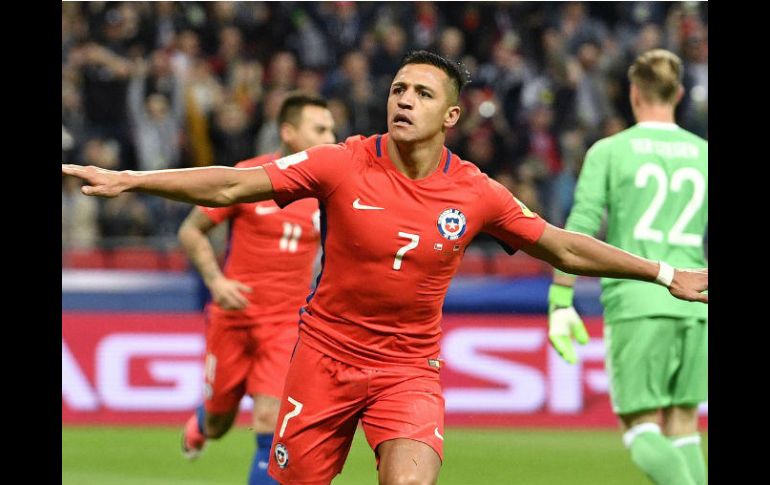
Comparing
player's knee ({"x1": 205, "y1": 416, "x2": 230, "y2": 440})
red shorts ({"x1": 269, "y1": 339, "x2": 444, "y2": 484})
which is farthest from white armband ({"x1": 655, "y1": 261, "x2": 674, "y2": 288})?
player's knee ({"x1": 205, "y1": 416, "x2": 230, "y2": 440})

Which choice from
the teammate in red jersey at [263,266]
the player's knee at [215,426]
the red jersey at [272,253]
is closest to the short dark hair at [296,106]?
the teammate in red jersey at [263,266]

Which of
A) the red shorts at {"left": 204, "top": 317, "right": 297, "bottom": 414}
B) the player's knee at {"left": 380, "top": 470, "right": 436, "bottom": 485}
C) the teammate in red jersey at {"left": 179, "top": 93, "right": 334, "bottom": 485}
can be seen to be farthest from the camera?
the teammate in red jersey at {"left": 179, "top": 93, "right": 334, "bottom": 485}

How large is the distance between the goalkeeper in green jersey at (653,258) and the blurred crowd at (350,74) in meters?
6.27

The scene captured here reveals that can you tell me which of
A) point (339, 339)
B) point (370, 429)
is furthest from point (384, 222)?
point (370, 429)

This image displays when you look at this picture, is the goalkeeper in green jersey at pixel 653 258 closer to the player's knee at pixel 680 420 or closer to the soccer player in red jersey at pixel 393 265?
the player's knee at pixel 680 420

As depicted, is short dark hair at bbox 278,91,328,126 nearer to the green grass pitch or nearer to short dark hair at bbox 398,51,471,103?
short dark hair at bbox 398,51,471,103

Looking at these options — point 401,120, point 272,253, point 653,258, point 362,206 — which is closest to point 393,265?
point 362,206

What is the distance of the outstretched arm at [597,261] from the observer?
521 cm

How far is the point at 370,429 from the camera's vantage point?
514cm

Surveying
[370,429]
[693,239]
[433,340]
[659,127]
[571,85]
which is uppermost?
[571,85]

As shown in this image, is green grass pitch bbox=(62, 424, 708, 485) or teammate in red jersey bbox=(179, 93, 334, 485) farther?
green grass pitch bbox=(62, 424, 708, 485)

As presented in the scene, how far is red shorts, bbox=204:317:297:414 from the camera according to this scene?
724 cm

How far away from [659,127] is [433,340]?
2.11 m

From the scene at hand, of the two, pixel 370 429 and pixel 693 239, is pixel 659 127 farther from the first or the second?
pixel 370 429
